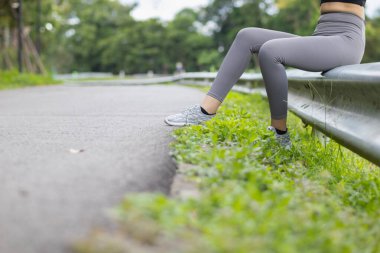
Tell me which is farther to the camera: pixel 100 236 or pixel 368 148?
pixel 368 148

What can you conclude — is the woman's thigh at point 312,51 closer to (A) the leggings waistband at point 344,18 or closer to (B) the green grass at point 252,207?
(A) the leggings waistband at point 344,18

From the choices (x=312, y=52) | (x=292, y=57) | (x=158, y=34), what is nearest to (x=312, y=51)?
(x=312, y=52)

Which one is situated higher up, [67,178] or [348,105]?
[348,105]

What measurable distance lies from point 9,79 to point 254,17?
4726 cm

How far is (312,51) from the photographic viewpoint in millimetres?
3816

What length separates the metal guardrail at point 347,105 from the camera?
9.64ft

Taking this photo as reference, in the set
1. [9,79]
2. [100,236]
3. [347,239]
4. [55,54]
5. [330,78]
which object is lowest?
[55,54]

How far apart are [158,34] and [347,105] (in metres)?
73.1

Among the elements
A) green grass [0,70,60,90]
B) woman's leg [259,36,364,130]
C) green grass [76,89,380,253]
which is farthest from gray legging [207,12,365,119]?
green grass [0,70,60,90]

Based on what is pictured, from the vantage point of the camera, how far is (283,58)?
3.78 meters

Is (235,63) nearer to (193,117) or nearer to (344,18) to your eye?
(193,117)

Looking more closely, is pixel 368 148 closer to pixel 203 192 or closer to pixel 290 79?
pixel 203 192

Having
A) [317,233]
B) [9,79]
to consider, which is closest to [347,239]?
[317,233]

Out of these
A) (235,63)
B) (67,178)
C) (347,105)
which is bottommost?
(67,178)
